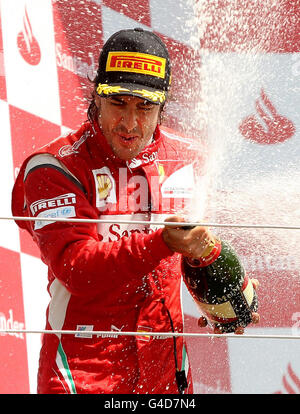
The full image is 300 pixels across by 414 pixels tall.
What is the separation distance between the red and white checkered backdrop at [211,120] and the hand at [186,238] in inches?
30.7

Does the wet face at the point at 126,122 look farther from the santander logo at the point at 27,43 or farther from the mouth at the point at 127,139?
the santander logo at the point at 27,43

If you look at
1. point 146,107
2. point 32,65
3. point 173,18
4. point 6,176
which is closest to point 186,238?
point 146,107

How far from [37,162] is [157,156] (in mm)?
291

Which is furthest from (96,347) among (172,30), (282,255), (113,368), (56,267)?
(172,30)

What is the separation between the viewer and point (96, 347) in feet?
6.13

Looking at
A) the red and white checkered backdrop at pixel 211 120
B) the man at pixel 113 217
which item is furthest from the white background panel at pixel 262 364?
the man at pixel 113 217

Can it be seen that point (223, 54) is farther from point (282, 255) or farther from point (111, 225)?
point (111, 225)

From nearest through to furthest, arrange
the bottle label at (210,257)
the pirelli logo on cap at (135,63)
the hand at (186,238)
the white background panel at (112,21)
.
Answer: the hand at (186,238) < the bottle label at (210,257) < the pirelli logo on cap at (135,63) < the white background panel at (112,21)

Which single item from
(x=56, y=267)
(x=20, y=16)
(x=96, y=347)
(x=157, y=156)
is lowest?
(x=96, y=347)

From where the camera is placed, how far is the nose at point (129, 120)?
73.6 inches

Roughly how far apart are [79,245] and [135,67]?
1.41ft

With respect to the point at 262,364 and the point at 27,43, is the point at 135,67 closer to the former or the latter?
the point at 27,43
